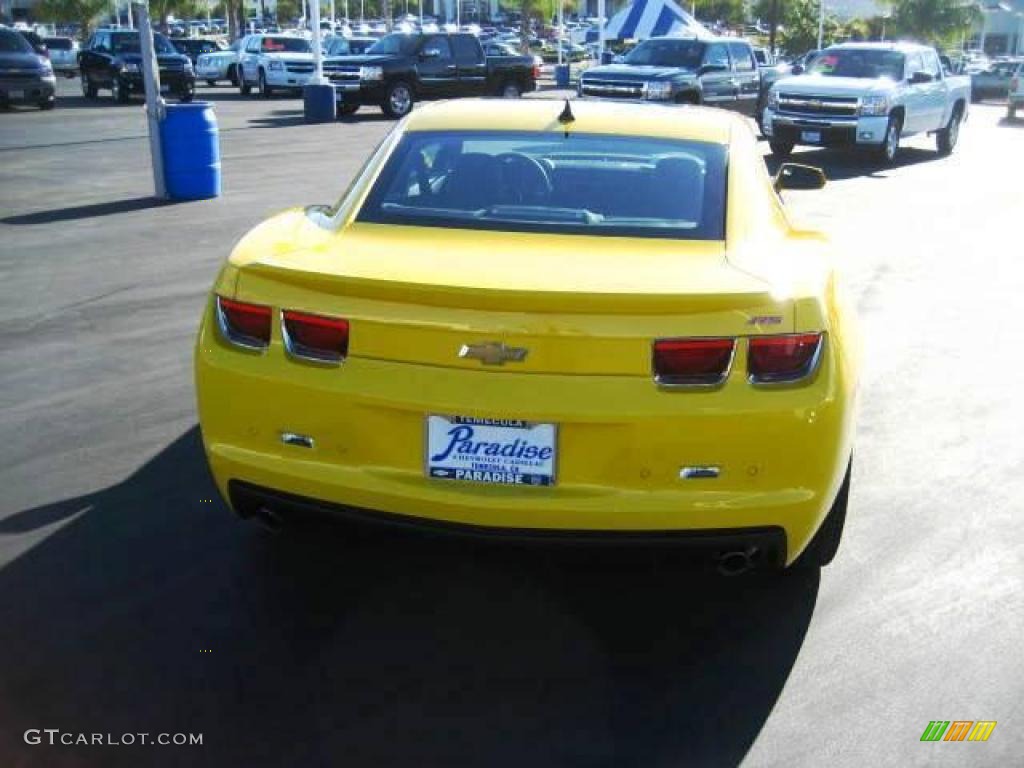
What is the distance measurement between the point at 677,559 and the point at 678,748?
1.88ft

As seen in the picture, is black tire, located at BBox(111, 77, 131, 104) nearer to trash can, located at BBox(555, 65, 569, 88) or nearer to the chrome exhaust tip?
trash can, located at BBox(555, 65, 569, 88)

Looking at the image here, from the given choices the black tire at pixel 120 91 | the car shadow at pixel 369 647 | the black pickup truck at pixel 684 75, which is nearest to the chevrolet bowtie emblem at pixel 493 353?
the car shadow at pixel 369 647

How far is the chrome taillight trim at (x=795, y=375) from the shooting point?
3.33m

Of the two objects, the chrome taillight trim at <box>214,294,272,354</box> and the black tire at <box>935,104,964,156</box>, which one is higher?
the chrome taillight trim at <box>214,294,272,354</box>

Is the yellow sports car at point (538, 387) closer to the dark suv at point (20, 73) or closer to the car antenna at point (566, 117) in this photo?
the car antenna at point (566, 117)

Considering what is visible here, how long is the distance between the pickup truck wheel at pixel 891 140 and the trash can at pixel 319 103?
12.1 metres

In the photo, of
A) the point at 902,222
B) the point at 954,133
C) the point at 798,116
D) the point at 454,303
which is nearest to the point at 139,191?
the point at 902,222

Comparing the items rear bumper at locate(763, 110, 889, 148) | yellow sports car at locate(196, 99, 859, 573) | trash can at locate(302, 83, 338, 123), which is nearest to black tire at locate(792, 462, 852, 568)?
yellow sports car at locate(196, 99, 859, 573)

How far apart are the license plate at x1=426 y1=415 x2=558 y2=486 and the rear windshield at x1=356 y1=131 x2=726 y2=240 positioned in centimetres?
94

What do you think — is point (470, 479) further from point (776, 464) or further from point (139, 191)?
point (139, 191)

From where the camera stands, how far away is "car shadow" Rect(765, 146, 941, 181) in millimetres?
17453

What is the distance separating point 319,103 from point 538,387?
22953 millimetres

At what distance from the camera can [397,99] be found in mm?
27062

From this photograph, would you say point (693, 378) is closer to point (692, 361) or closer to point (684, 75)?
point (692, 361)
